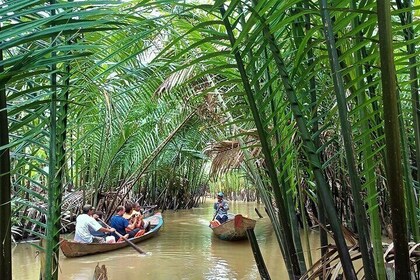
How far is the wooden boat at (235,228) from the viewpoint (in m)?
9.63

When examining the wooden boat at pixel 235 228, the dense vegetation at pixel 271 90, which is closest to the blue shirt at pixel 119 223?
the wooden boat at pixel 235 228

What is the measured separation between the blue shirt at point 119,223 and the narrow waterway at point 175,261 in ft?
1.79

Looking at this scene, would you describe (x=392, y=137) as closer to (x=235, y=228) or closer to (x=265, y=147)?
(x=265, y=147)

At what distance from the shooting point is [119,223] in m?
9.52

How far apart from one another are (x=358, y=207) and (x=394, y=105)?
1.19ft

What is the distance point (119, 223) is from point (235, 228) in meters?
2.64

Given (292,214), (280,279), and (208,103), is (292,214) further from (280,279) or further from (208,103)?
(280,279)

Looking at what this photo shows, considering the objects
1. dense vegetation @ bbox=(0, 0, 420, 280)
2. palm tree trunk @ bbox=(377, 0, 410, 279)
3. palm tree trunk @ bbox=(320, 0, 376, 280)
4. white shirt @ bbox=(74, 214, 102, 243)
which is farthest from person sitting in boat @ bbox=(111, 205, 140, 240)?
palm tree trunk @ bbox=(377, 0, 410, 279)

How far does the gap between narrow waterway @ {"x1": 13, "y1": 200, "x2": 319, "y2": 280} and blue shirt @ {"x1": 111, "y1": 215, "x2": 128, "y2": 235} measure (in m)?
0.55

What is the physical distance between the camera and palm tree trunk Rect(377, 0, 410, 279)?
2.75ft

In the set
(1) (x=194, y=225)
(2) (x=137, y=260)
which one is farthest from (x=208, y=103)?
(1) (x=194, y=225)

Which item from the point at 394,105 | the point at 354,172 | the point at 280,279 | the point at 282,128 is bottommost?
the point at 280,279

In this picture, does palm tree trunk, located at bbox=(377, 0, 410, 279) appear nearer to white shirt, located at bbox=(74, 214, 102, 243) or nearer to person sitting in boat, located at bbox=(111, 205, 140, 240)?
white shirt, located at bbox=(74, 214, 102, 243)

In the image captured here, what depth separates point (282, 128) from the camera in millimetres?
1898
